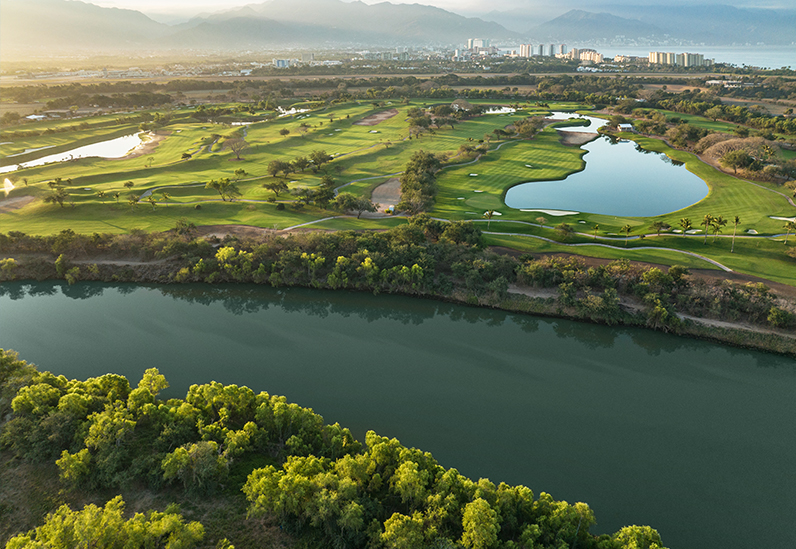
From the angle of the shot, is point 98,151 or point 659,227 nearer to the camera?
point 659,227

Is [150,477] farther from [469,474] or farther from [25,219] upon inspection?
[25,219]

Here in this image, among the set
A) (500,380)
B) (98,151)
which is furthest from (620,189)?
(98,151)

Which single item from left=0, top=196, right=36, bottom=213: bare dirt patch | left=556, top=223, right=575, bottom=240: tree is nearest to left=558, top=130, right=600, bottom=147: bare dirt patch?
left=556, top=223, right=575, bottom=240: tree

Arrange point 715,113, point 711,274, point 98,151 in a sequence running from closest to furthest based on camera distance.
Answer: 1. point 711,274
2. point 98,151
3. point 715,113

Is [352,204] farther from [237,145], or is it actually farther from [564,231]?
[237,145]

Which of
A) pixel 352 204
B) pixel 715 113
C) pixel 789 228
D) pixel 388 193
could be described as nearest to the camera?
pixel 789 228

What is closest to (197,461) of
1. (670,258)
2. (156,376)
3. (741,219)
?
(156,376)
